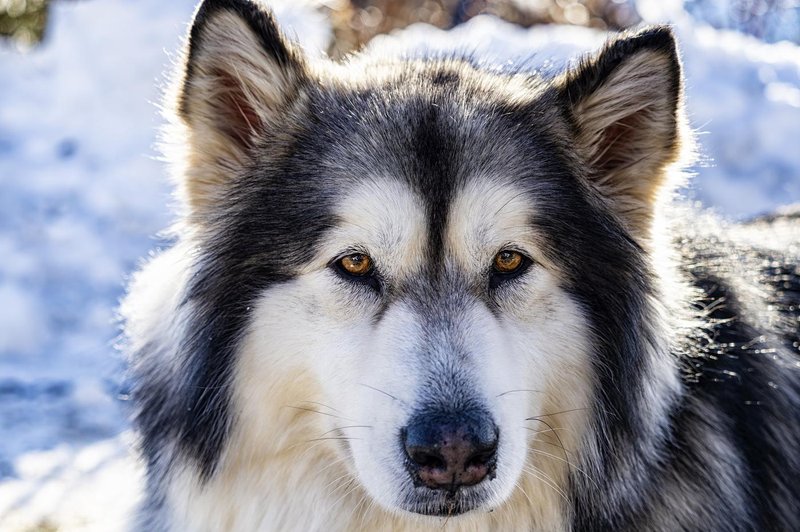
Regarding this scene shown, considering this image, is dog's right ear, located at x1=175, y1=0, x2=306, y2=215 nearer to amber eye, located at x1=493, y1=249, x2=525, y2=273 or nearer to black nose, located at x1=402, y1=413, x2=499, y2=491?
amber eye, located at x1=493, y1=249, x2=525, y2=273

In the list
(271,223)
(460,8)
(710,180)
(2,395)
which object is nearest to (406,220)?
(271,223)

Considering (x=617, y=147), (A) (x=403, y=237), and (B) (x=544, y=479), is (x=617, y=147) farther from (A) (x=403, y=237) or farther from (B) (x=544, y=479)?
(B) (x=544, y=479)

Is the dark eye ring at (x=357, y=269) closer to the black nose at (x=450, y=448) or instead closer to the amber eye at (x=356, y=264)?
the amber eye at (x=356, y=264)

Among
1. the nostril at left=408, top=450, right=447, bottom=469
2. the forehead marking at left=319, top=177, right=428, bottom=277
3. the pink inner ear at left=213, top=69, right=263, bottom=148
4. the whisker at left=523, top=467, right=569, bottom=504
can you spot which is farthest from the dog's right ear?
the whisker at left=523, top=467, right=569, bottom=504

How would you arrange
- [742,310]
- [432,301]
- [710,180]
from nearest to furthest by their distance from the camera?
[432,301]
[742,310]
[710,180]

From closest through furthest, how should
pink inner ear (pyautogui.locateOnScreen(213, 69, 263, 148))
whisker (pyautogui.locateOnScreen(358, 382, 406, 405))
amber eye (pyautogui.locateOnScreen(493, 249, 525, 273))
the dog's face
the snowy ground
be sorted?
1. whisker (pyautogui.locateOnScreen(358, 382, 406, 405))
2. the dog's face
3. amber eye (pyautogui.locateOnScreen(493, 249, 525, 273))
4. pink inner ear (pyautogui.locateOnScreen(213, 69, 263, 148))
5. the snowy ground

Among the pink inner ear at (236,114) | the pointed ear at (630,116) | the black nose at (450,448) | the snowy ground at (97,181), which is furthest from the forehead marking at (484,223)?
the snowy ground at (97,181)

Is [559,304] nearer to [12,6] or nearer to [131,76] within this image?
[131,76]
